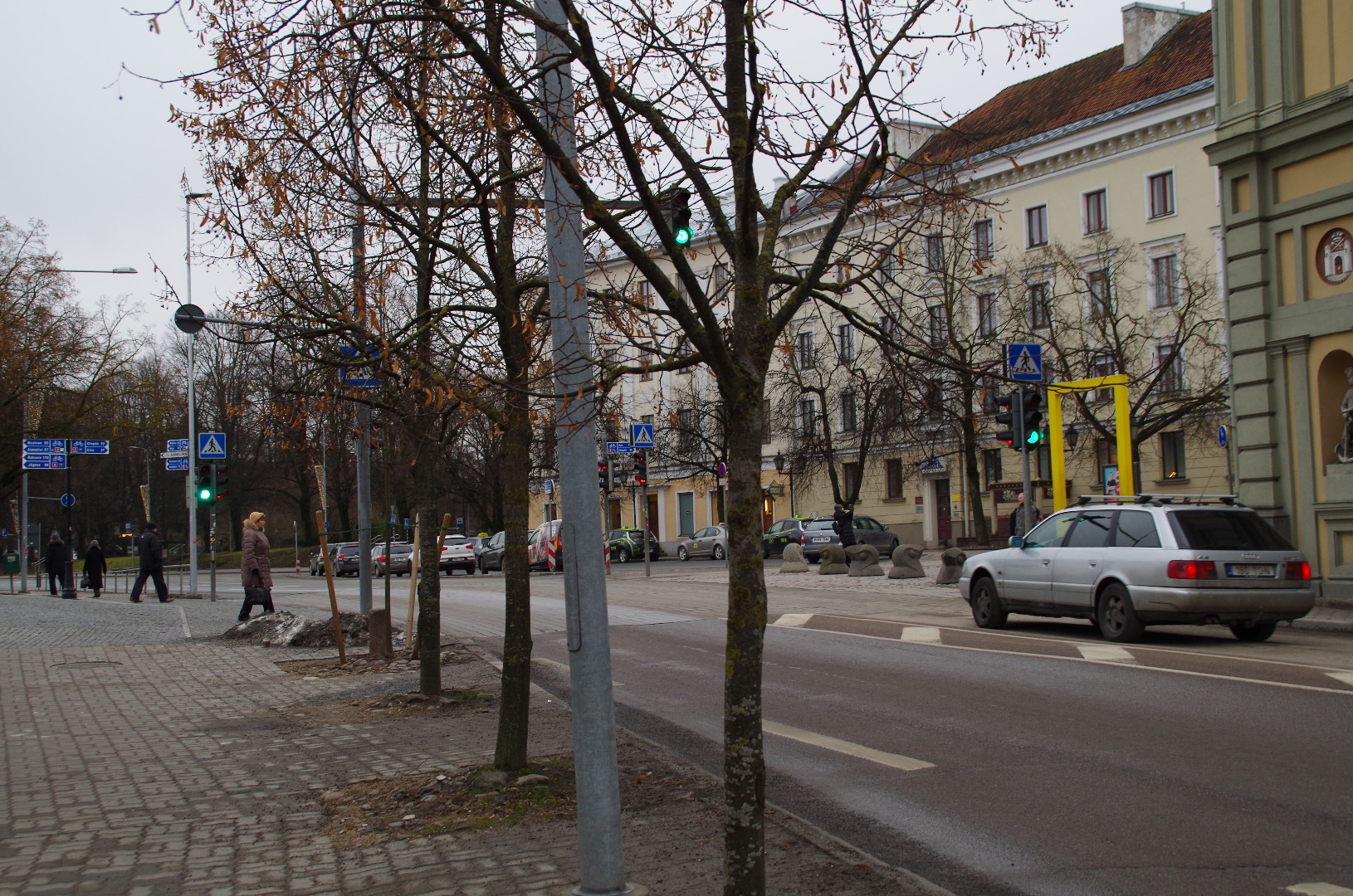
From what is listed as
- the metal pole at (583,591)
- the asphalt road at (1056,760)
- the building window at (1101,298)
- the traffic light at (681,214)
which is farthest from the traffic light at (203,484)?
the building window at (1101,298)

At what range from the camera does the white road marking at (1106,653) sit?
38.9ft

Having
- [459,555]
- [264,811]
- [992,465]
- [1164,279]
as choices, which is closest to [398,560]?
[459,555]

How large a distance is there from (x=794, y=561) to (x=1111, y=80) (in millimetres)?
27999

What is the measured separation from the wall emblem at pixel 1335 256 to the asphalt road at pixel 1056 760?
8.20 m

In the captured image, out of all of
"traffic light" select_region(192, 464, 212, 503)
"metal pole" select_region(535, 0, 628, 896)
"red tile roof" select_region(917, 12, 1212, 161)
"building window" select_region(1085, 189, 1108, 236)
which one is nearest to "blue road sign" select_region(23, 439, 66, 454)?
"traffic light" select_region(192, 464, 212, 503)

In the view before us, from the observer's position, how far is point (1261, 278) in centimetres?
1822

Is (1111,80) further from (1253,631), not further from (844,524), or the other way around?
(1253,631)

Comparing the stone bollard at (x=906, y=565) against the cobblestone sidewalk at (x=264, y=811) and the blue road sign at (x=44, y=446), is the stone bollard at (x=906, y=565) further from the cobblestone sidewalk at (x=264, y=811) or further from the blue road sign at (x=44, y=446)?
the blue road sign at (x=44, y=446)

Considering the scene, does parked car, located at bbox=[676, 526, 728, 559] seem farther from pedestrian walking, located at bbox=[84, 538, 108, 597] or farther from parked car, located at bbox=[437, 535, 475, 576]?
pedestrian walking, located at bbox=[84, 538, 108, 597]

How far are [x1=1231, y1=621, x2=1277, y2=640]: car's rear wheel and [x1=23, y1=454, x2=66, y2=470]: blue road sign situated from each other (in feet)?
103

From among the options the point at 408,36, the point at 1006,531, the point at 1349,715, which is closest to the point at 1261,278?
the point at 1349,715

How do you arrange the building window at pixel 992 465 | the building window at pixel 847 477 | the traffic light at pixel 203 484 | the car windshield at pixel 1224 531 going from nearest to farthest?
the car windshield at pixel 1224 531
the traffic light at pixel 203 484
the building window at pixel 992 465
the building window at pixel 847 477

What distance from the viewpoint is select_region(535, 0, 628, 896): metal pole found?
458 centimetres

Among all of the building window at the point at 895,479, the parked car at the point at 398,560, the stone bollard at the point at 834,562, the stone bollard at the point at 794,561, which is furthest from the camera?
the building window at the point at 895,479
